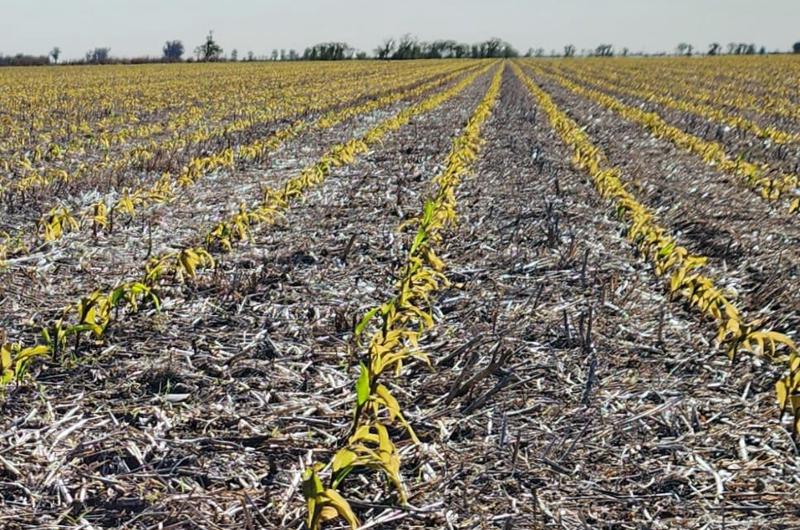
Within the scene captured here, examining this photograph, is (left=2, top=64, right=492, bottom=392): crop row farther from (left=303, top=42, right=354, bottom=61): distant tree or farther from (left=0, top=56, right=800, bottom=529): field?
(left=303, top=42, right=354, bottom=61): distant tree

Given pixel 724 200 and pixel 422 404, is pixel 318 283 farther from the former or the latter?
pixel 724 200

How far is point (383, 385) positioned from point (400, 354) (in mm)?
165

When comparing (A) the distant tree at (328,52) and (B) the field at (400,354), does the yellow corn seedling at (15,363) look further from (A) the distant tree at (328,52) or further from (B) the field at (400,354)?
(A) the distant tree at (328,52)

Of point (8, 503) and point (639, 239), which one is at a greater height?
point (639, 239)

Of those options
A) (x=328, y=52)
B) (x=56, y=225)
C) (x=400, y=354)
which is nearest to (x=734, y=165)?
(x=400, y=354)

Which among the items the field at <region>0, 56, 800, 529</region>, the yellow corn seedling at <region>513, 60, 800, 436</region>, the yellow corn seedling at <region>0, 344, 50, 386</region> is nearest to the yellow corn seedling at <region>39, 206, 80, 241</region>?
the field at <region>0, 56, 800, 529</region>

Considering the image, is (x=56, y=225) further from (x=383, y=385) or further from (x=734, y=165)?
(x=734, y=165)

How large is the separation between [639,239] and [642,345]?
76.9 inches

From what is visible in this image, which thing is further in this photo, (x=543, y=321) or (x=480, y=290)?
(x=480, y=290)

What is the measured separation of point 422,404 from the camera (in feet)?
10.3

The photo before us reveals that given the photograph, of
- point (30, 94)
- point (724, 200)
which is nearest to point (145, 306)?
point (724, 200)

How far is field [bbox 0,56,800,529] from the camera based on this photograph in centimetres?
249

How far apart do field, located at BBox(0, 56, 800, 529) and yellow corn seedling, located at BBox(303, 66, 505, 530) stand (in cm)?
2

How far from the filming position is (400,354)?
10.3ft
